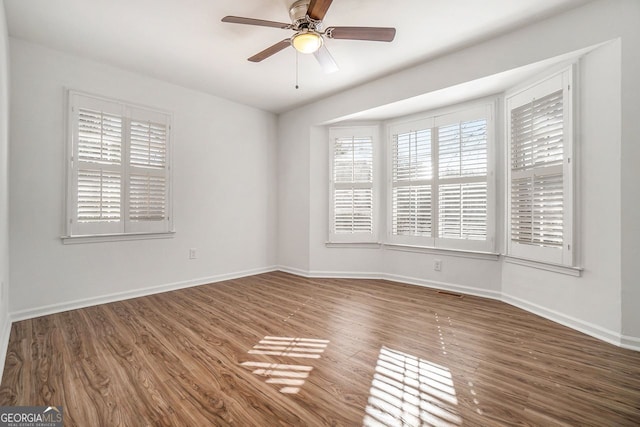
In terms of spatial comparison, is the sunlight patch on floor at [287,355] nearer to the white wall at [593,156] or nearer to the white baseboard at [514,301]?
the white baseboard at [514,301]

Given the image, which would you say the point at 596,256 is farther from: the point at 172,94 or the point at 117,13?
the point at 172,94

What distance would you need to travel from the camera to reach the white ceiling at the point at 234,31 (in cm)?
246

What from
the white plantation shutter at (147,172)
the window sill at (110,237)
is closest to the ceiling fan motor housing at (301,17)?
the white plantation shutter at (147,172)

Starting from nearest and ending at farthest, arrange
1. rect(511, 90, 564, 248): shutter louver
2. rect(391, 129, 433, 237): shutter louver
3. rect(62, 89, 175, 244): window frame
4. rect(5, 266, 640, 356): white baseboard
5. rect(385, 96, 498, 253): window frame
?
1. rect(5, 266, 640, 356): white baseboard
2. rect(511, 90, 564, 248): shutter louver
3. rect(62, 89, 175, 244): window frame
4. rect(385, 96, 498, 253): window frame
5. rect(391, 129, 433, 237): shutter louver

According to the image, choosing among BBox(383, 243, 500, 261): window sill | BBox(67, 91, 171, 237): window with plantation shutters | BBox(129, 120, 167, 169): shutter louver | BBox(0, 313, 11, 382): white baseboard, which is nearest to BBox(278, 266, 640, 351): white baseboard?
BBox(383, 243, 500, 261): window sill

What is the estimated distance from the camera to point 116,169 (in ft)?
11.3

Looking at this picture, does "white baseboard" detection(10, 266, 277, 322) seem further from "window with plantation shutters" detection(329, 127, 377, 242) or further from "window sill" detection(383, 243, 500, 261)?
"window sill" detection(383, 243, 500, 261)

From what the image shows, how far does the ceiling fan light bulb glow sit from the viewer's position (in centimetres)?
241

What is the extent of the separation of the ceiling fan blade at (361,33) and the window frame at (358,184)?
7.26 ft

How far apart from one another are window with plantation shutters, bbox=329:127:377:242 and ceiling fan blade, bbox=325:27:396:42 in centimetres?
222

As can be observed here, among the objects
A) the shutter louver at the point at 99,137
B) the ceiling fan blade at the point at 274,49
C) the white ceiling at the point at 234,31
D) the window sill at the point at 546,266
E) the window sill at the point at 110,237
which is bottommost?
the window sill at the point at 546,266

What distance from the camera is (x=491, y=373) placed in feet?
6.41

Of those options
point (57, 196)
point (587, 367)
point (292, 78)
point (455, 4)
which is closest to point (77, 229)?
point (57, 196)

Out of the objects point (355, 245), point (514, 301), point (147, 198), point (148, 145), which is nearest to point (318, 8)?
point (148, 145)
